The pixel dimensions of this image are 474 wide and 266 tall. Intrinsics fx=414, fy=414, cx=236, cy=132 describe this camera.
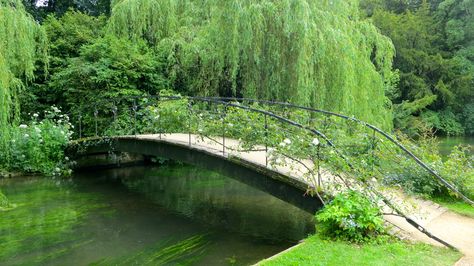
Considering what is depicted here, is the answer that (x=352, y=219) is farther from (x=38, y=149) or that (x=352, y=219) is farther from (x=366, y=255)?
(x=38, y=149)

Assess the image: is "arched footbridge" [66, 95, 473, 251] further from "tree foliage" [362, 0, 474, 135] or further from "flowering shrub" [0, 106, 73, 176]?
"tree foliage" [362, 0, 474, 135]

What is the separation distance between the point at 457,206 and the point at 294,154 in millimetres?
2940

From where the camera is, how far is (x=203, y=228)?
870cm

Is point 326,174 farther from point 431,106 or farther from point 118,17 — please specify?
point 431,106

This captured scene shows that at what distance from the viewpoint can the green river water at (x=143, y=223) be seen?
716cm

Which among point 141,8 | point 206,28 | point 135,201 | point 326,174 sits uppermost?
point 141,8

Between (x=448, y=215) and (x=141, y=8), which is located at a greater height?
(x=141, y=8)

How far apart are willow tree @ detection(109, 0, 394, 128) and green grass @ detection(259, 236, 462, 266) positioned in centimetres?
663

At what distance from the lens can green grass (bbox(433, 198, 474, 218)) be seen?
682 centimetres

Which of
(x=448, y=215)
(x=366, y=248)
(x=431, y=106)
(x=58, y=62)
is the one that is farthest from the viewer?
(x=431, y=106)

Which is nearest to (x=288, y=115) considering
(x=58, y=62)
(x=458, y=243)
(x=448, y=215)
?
(x=448, y=215)

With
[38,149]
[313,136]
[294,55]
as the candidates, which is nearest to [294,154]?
[313,136]

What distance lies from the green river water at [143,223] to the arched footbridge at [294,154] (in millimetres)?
1226

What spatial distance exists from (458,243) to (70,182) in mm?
10944
